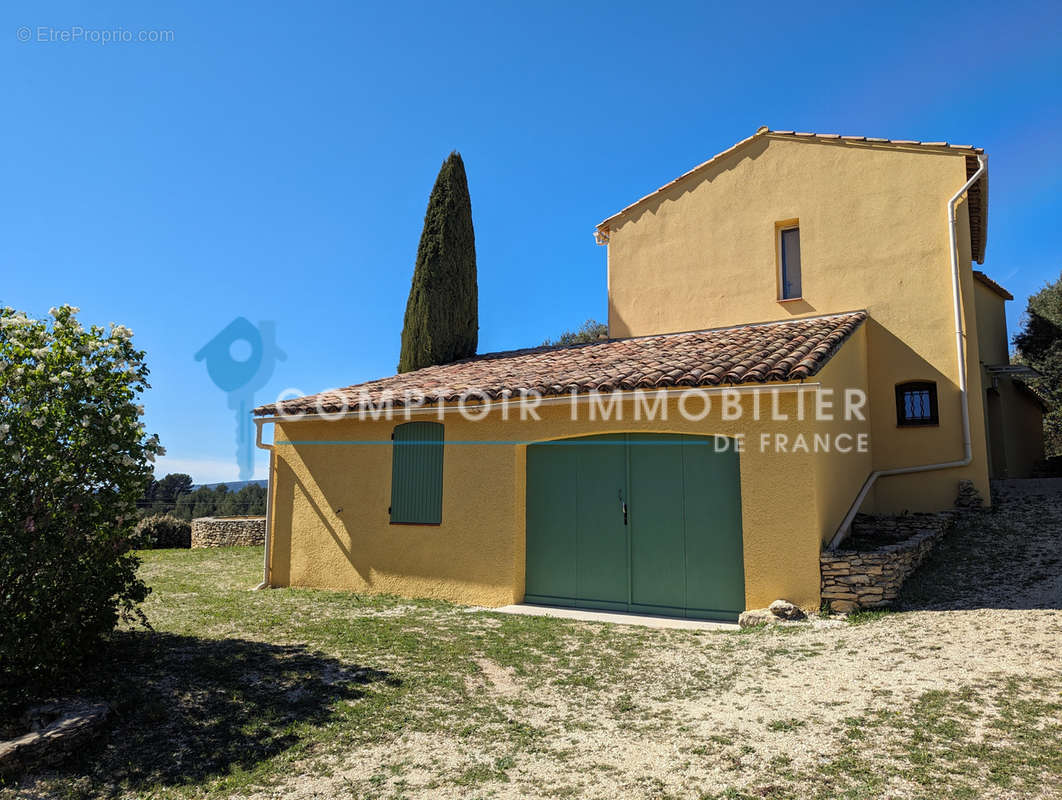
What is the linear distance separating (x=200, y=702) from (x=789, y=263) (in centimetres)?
1199

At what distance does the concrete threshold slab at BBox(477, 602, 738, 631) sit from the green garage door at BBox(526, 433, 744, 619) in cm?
14

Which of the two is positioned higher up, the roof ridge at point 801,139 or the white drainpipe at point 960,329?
the roof ridge at point 801,139

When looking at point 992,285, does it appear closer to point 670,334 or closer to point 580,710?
point 670,334

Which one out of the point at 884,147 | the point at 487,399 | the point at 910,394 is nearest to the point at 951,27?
the point at 884,147

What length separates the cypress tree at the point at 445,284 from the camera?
52.5 ft

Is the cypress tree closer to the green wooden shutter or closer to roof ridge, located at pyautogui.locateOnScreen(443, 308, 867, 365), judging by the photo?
roof ridge, located at pyautogui.locateOnScreen(443, 308, 867, 365)

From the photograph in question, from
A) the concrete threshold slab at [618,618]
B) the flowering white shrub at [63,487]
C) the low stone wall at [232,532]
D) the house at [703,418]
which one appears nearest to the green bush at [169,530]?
the low stone wall at [232,532]

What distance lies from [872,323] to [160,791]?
1223 cm

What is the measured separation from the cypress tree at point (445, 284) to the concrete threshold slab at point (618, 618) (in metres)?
8.20

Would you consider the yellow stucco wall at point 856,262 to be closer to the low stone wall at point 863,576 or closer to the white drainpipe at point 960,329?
the white drainpipe at point 960,329

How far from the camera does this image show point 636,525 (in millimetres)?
8828

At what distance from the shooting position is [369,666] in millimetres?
6242

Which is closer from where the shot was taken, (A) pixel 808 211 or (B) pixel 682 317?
(A) pixel 808 211

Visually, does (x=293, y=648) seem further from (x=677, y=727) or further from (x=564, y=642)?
(x=677, y=727)
